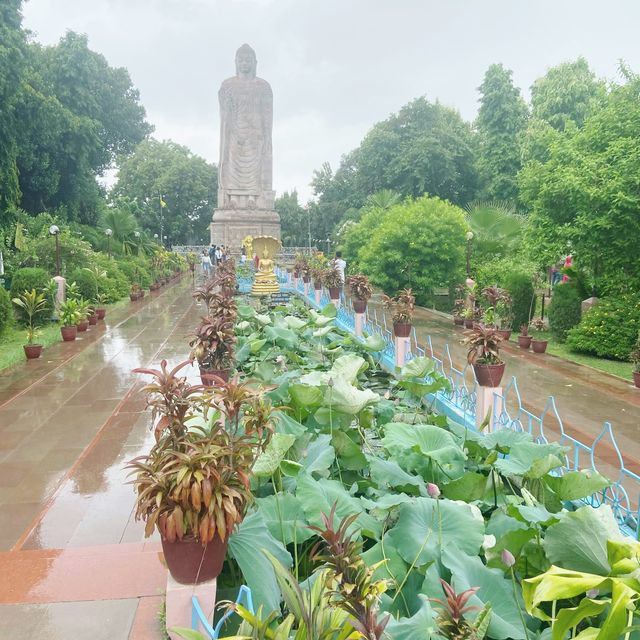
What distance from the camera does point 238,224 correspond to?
1175 inches

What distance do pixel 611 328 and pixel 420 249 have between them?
219 inches

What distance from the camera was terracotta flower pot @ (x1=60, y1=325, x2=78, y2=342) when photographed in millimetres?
10234

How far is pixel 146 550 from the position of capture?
10.8 ft

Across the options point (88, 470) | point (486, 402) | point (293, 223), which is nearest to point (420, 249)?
point (486, 402)

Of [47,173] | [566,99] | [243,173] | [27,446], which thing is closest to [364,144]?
[243,173]

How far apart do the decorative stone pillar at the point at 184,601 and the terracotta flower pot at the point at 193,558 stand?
21mm

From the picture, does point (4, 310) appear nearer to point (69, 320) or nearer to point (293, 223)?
point (69, 320)

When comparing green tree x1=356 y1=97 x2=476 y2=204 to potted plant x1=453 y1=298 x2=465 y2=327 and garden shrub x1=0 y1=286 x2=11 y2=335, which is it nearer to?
potted plant x1=453 y1=298 x2=465 y2=327

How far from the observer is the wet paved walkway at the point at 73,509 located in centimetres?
268

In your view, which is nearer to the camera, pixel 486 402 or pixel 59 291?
pixel 486 402

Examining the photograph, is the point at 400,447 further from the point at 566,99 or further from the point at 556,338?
the point at 566,99

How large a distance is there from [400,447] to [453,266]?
12466 mm

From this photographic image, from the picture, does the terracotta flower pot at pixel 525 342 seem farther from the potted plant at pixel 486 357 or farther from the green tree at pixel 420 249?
the potted plant at pixel 486 357

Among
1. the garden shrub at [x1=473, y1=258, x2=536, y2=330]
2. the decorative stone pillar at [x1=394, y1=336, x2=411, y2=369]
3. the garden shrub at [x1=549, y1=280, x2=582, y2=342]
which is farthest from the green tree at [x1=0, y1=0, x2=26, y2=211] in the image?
the garden shrub at [x1=549, y1=280, x2=582, y2=342]
